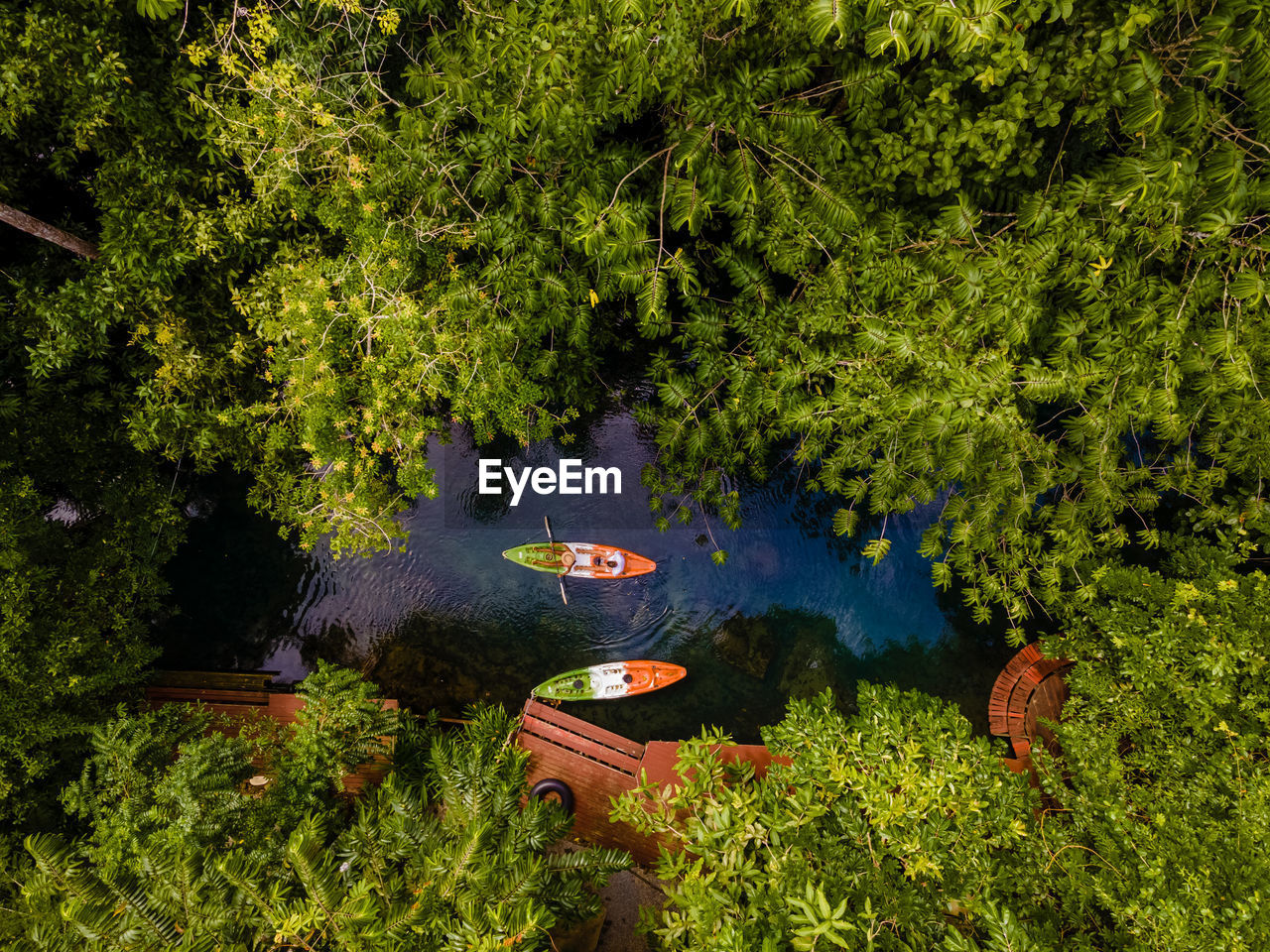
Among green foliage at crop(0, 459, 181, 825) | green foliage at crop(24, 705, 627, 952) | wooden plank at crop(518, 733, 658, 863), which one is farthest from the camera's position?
wooden plank at crop(518, 733, 658, 863)

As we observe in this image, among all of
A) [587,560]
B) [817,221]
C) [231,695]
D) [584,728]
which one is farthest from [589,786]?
[817,221]

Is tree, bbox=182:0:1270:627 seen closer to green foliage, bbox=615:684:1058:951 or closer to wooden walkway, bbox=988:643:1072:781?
green foliage, bbox=615:684:1058:951

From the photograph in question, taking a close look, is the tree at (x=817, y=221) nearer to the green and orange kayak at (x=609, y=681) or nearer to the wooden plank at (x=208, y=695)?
the green and orange kayak at (x=609, y=681)

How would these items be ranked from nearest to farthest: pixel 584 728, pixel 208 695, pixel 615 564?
pixel 584 728 → pixel 208 695 → pixel 615 564

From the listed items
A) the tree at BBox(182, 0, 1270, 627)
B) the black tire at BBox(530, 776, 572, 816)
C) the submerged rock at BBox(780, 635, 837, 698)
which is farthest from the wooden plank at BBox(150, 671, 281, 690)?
the submerged rock at BBox(780, 635, 837, 698)

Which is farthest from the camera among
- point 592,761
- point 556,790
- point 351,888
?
point 592,761

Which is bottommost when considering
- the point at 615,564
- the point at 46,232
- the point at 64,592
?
the point at 615,564

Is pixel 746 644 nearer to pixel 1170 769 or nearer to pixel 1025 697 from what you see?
pixel 1025 697
